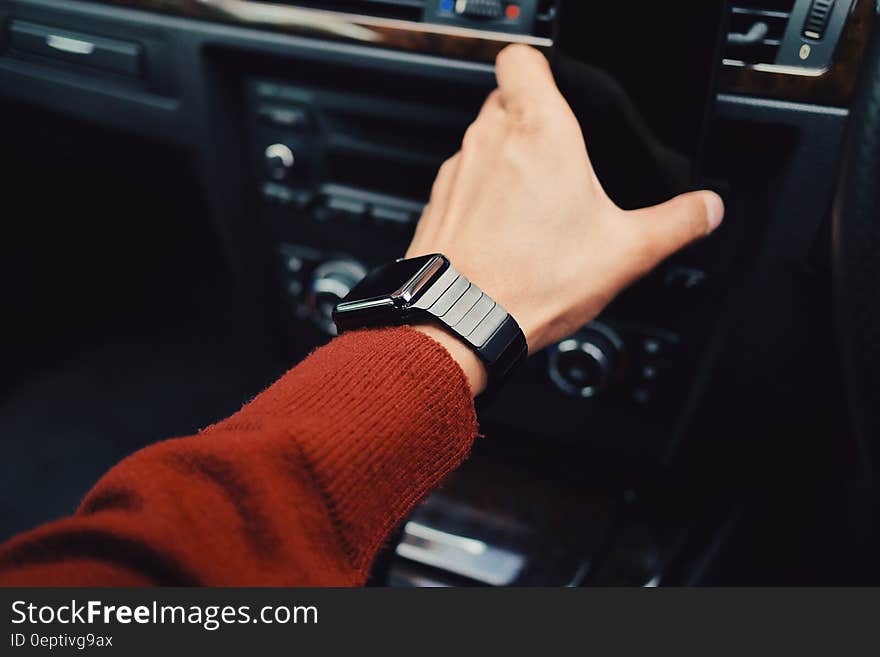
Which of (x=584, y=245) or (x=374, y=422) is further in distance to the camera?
(x=584, y=245)

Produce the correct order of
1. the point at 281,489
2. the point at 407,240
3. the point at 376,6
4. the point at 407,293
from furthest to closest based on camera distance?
1. the point at 407,240
2. the point at 376,6
3. the point at 407,293
4. the point at 281,489

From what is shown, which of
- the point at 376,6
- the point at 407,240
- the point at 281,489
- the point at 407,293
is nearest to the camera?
the point at 281,489

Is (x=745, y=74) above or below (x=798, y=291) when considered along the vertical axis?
above

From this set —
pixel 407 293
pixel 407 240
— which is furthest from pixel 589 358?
pixel 407 293

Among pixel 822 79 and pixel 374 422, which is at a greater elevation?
pixel 822 79

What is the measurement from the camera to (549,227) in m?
0.55

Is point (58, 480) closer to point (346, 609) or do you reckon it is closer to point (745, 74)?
point (346, 609)

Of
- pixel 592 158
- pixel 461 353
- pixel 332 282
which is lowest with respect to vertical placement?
pixel 332 282

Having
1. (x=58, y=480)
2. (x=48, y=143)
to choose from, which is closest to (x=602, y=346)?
(x=58, y=480)

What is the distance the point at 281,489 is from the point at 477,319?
20 cm

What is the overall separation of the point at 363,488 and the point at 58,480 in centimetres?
74

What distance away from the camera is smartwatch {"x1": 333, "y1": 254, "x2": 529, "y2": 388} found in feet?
1.66

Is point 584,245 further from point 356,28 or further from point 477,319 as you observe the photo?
point 356,28

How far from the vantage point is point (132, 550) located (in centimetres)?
33
